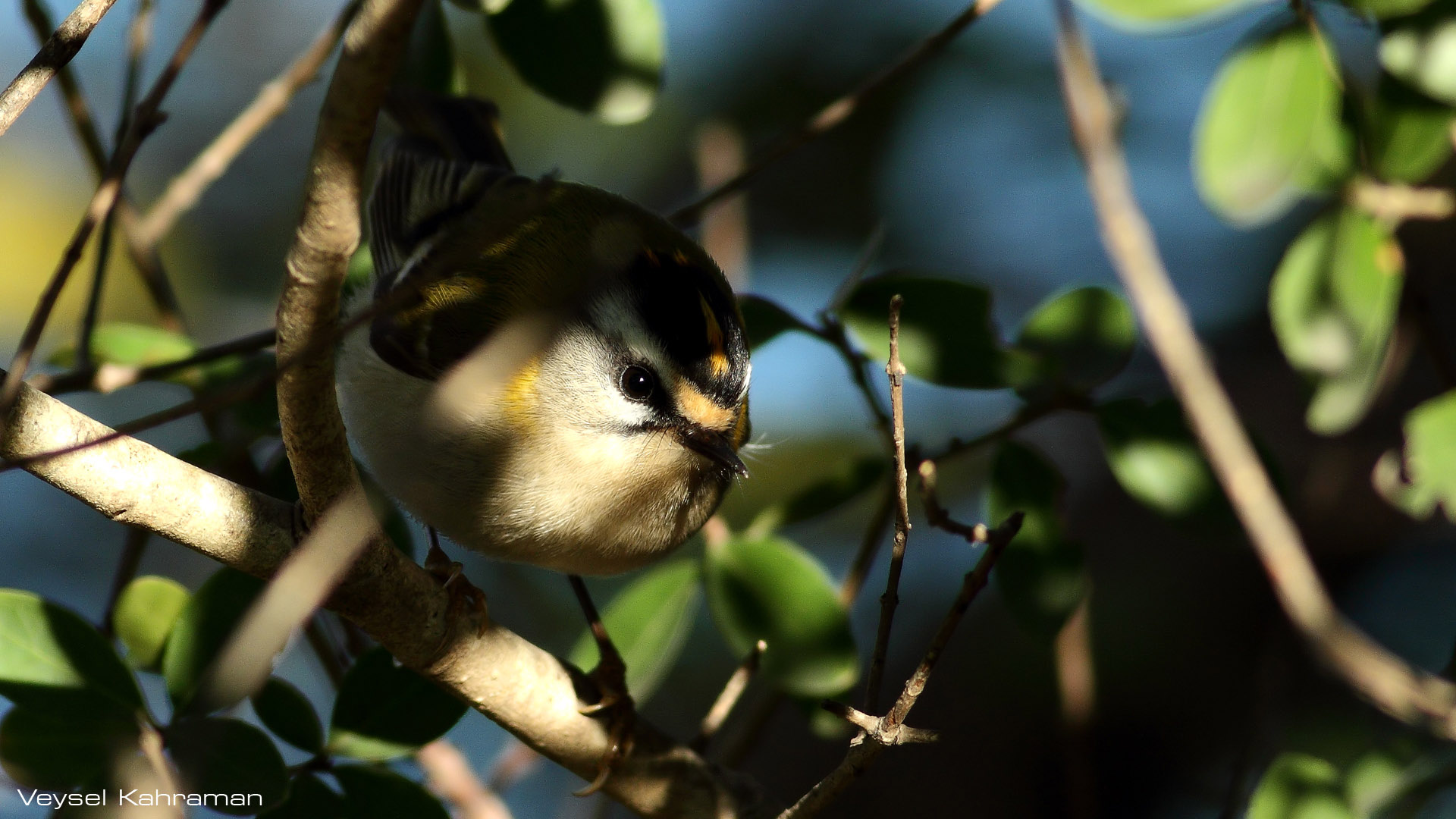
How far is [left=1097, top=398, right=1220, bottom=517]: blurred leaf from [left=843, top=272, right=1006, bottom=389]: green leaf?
19 cm

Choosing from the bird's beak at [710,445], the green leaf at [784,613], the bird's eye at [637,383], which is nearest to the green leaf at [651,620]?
the green leaf at [784,613]

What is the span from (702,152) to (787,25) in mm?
2078

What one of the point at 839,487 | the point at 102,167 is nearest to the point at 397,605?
the point at 839,487

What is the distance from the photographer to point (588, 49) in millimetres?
1686

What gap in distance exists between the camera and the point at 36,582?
3.17 m

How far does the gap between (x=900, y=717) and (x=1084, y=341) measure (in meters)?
0.76

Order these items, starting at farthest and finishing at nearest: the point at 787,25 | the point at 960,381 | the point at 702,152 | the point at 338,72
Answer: the point at 787,25 < the point at 702,152 < the point at 960,381 < the point at 338,72

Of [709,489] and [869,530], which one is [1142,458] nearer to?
[869,530]

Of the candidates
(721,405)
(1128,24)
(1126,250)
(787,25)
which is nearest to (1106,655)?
(721,405)

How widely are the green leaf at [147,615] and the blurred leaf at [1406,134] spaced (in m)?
1.62

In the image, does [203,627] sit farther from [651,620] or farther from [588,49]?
[588,49]

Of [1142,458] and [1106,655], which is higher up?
[1142,458]

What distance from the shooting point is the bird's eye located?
70.2 inches

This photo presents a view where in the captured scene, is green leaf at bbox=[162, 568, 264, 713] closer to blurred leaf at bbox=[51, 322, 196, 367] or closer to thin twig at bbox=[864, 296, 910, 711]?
blurred leaf at bbox=[51, 322, 196, 367]
